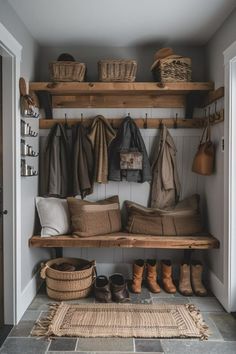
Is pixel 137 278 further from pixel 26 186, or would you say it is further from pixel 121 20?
pixel 121 20

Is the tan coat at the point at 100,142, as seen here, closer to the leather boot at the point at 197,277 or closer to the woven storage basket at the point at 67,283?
the woven storage basket at the point at 67,283

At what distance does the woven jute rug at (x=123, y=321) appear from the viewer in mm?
2398

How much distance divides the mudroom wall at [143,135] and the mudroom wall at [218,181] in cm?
23

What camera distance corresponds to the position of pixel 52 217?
122 inches

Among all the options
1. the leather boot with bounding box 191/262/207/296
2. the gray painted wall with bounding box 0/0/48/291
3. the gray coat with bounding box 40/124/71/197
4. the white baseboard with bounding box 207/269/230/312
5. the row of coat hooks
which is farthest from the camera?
the row of coat hooks

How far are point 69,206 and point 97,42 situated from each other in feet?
5.15

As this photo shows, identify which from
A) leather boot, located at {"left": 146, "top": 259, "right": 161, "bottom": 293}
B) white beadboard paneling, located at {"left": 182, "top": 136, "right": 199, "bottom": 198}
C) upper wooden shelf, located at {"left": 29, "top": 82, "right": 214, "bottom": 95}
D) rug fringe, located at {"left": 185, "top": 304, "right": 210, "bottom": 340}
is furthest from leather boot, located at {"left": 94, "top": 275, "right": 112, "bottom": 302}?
upper wooden shelf, located at {"left": 29, "top": 82, "right": 214, "bottom": 95}

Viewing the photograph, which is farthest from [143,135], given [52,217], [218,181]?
[52,217]

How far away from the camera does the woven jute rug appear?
240 cm

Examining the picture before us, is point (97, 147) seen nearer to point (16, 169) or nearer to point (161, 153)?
point (161, 153)

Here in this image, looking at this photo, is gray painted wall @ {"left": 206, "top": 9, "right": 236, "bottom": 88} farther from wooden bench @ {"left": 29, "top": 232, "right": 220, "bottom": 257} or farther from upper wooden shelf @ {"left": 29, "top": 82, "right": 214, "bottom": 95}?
wooden bench @ {"left": 29, "top": 232, "right": 220, "bottom": 257}

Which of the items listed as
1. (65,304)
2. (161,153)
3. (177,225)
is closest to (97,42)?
(161,153)

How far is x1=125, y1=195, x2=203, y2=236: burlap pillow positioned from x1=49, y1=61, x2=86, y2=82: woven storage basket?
4.35ft

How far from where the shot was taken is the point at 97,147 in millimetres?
3246
